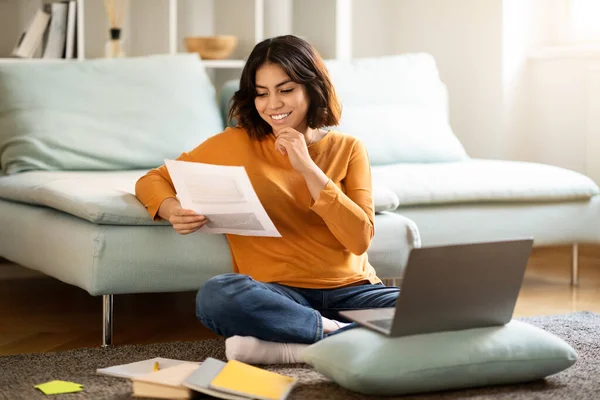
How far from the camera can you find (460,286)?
6.27ft

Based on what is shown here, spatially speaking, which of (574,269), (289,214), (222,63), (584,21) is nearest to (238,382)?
(289,214)

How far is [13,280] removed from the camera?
3449mm

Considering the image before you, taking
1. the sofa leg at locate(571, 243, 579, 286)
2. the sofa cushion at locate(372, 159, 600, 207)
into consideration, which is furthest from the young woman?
the sofa leg at locate(571, 243, 579, 286)

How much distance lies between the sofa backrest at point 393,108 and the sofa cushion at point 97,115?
250 millimetres

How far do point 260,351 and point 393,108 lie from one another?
1.55 metres

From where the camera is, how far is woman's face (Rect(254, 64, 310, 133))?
2.22m

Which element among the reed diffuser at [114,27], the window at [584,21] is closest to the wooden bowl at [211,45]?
Result: the reed diffuser at [114,27]

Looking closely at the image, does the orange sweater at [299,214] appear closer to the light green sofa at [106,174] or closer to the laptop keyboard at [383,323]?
the light green sofa at [106,174]

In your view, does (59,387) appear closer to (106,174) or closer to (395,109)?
(106,174)

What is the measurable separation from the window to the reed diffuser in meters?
1.77

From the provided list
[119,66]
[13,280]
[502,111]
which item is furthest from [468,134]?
[13,280]

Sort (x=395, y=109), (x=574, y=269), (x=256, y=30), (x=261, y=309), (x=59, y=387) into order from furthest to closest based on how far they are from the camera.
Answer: (x=256, y=30), (x=395, y=109), (x=574, y=269), (x=261, y=309), (x=59, y=387)

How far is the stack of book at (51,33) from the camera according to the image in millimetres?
3588

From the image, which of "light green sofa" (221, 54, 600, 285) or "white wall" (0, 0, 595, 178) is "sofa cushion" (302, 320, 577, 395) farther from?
"white wall" (0, 0, 595, 178)
